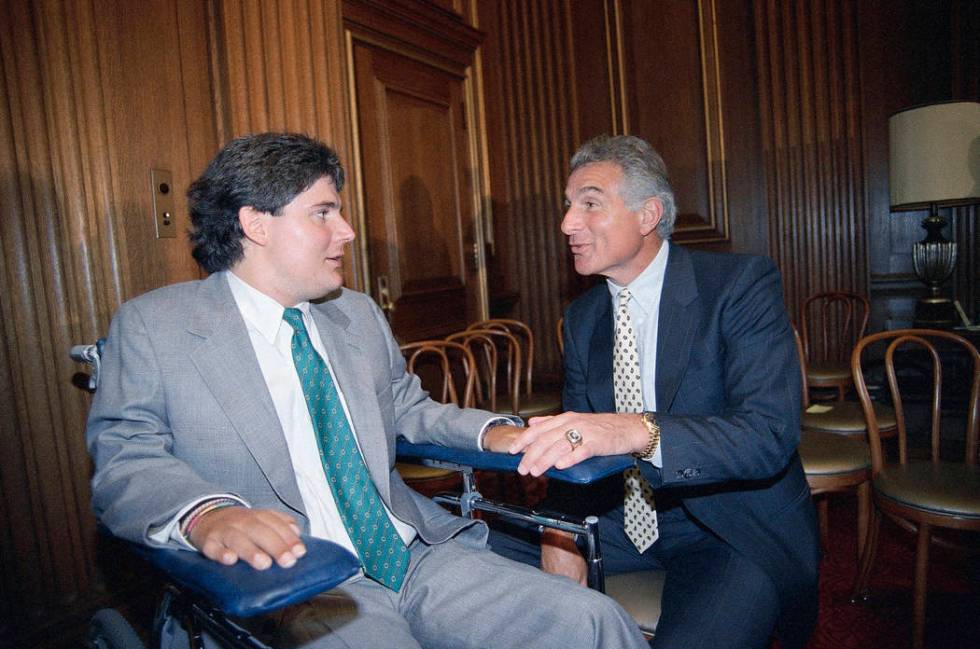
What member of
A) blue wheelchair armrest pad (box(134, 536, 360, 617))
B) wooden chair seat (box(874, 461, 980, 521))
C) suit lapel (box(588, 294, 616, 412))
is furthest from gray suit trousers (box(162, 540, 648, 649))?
wooden chair seat (box(874, 461, 980, 521))

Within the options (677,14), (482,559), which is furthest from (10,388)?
(677,14)

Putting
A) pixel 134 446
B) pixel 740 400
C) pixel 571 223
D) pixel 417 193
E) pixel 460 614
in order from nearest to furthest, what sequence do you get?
pixel 134 446 < pixel 460 614 < pixel 740 400 < pixel 571 223 < pixel 417 193

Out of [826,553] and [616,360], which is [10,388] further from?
[826,553]

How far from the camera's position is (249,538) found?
0.86m

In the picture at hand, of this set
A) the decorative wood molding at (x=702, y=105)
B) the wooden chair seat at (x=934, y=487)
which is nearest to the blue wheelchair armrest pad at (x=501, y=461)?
the wooden chair seat at (x=934, y=487)

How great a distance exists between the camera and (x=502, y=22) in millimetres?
4609

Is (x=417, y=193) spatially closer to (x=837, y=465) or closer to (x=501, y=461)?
(x=837, y=465)

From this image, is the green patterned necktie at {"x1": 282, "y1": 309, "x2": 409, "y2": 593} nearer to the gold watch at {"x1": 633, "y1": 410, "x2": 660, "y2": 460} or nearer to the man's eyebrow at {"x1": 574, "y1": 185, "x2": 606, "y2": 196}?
the gold watch at {"x1": 633, "y1": 410, "x2": 660, "y2": 460}

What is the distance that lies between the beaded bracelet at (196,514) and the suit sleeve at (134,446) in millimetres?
15

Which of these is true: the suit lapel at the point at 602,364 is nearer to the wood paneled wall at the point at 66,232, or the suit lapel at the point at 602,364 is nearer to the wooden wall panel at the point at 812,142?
the wood paneled wall at the point at 66,232

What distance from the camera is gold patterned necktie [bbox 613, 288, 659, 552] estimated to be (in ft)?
4.99

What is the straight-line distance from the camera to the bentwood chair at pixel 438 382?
2.35 m

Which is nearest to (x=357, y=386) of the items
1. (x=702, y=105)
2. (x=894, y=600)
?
(x=894, y=600)

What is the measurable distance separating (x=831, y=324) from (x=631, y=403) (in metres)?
2.98
